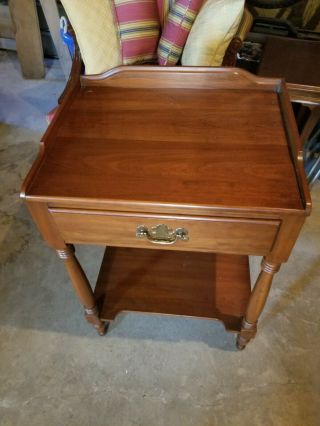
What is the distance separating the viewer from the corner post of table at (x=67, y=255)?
652 millimetres

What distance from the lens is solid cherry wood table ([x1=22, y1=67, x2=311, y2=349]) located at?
608mm

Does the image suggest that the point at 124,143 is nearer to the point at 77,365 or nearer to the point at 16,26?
the point at 77,365

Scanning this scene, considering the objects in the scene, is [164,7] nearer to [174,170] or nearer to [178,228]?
[174,170]

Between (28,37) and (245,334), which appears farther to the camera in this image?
(28,37)

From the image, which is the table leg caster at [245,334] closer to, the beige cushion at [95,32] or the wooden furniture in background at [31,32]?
the beige cushion at [95,32]

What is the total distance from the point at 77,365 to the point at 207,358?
0.43 meters

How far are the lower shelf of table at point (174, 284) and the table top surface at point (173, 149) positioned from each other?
20.7 inches

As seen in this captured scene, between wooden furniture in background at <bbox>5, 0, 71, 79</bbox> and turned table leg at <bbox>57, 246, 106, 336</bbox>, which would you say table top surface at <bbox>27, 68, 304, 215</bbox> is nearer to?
turned table leg at <bbox>57, 246, 106, 336</bbox>

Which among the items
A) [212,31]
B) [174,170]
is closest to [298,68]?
[212,31]

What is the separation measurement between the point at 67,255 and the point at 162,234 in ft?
0.86

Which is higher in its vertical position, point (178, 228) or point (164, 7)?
point (164, 7)

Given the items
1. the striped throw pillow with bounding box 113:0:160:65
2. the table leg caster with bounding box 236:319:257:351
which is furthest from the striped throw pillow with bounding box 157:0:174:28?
the table leg caster with bounding box 236:319:257:351

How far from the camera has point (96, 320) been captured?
3.30 feet

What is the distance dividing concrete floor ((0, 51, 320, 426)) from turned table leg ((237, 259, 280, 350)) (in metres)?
0.11
